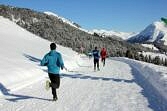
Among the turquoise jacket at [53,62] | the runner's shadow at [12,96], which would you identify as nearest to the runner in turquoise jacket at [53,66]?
the turquoise jacket at [53,62]

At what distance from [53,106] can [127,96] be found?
360 centimetres

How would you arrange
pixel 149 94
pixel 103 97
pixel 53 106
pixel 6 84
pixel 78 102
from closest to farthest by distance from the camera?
pixel 53 106 < pixel 78 102 < pixel 103 97 < pixel 149 94 < pixel 6 84

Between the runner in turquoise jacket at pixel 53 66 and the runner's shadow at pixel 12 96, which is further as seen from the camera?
the runner's shadow at pixel 12 96

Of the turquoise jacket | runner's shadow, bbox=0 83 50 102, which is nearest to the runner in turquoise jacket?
the turquoise jacket

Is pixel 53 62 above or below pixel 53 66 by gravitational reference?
above

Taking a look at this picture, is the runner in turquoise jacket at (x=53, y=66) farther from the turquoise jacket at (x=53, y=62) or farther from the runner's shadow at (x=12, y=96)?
the runner's shadow at (x=12, y=96)

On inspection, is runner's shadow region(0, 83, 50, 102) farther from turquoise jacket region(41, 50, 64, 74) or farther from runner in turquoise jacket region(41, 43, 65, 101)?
turquoise jacket region(41, 50, 64, 74)

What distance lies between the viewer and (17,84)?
17.2m

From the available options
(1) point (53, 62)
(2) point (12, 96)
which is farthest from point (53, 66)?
(2) point (12, 96)

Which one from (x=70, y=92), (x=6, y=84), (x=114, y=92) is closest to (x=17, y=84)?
(x=6, y=84)

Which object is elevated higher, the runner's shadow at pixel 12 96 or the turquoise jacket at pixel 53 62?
the turquoise jacket at pixel 53 62

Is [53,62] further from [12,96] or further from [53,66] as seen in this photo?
[12,96]

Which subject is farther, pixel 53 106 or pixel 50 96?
pixel 50 96

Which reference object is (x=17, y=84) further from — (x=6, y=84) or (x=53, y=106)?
(x=53, y=106)
